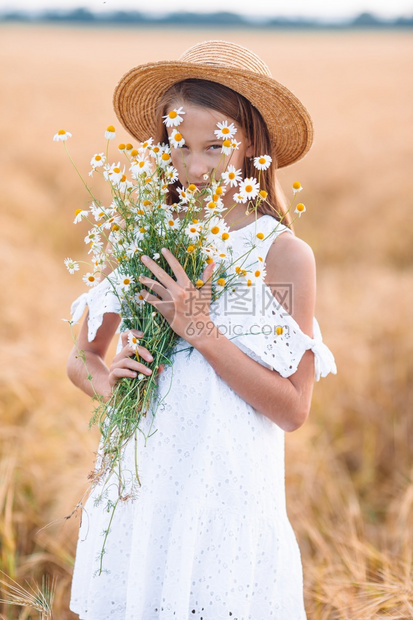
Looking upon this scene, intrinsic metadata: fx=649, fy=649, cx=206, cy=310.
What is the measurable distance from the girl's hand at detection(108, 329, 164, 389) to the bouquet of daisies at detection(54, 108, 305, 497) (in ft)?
0.06

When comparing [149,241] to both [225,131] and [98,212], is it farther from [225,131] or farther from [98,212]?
[225,131]

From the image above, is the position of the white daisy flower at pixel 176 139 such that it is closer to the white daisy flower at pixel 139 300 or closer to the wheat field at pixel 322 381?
the white daisy flower at pixel 139 300

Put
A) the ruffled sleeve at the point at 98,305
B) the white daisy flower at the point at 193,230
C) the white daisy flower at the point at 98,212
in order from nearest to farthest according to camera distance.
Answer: the white daisy flower at the point at 193,230 < the white daisy flower at the point at 98,212 < the ruffled sleeve at the point at 98,305

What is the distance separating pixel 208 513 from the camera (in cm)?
159

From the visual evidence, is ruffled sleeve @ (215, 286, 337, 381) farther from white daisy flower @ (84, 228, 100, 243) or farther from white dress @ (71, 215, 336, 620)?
white daisy flower @ (84, 228, 100, 243)

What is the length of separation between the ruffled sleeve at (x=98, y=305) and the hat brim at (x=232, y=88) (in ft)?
1.80

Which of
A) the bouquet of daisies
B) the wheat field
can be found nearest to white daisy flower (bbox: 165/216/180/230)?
the bouquet of daisies

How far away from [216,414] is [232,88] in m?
0.84

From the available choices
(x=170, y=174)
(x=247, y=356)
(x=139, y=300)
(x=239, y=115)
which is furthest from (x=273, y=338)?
(x=239, y=115)

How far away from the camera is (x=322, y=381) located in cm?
477

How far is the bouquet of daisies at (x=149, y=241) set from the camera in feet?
5.03

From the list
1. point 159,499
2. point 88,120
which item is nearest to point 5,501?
point 159,499

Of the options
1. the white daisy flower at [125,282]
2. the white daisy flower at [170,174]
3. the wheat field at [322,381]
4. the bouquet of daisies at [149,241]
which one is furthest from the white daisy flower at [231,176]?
the wheat field at [322,381]

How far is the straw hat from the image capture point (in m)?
1.64
